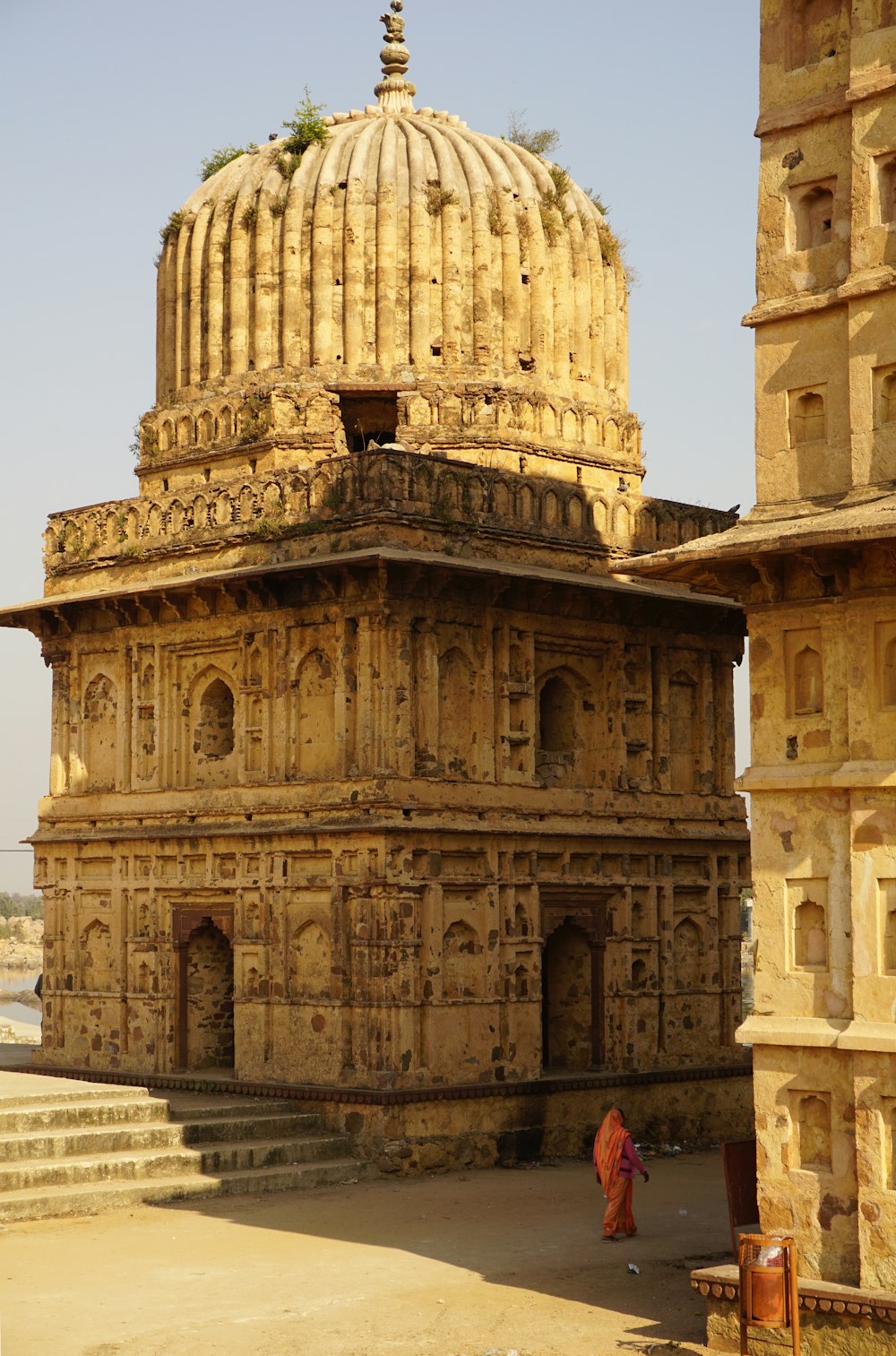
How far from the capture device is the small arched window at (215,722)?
22344 millimetres

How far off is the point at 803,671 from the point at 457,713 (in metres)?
8.68

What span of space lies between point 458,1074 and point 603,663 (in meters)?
5.19

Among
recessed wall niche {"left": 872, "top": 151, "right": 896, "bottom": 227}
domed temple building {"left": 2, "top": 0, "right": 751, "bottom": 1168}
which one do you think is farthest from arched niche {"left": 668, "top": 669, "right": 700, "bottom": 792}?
recessed wall niche {"left": 872, "top": 151, "right": 896, "bottom": 227}

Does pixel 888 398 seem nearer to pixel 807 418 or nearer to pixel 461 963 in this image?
pixel 807 418

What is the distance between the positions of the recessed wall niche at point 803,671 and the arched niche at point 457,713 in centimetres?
842

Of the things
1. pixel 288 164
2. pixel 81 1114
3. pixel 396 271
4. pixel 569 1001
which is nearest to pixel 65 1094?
pixel 81 1114

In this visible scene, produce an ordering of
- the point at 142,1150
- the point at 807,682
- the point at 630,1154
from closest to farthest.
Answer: the point at 807,682, the point at 630,1154, the point at 142,1150

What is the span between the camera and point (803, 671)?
12547 millimetres

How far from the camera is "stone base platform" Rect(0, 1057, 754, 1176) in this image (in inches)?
768

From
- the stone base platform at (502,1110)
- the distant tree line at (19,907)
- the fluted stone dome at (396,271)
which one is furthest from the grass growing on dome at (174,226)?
the distant tree line at (19,907)

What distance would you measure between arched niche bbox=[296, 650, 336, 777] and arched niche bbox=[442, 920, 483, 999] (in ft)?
6.85

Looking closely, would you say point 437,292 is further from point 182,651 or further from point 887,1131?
point 887,1131

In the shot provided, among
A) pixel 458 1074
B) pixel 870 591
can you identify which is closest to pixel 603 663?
pixel 458 1074

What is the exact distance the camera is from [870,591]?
1209 centimetres
